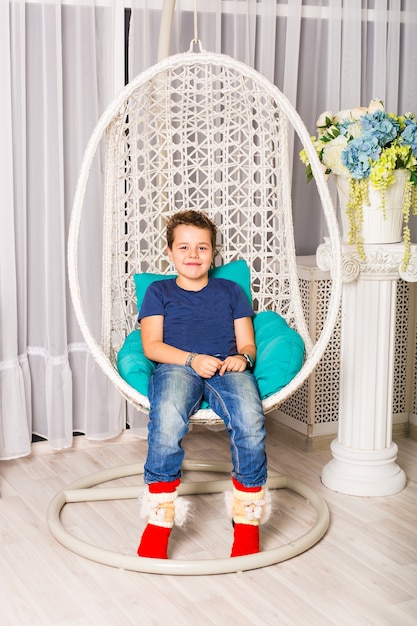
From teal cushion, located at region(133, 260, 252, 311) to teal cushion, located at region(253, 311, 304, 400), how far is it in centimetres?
17

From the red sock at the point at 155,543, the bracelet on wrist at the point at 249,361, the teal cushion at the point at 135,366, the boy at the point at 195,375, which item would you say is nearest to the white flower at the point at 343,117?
the boy at the point at 195,375

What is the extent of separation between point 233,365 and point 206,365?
0.30ft

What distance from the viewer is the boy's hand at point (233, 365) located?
239 centimetres

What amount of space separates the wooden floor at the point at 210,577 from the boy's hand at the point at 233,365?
1.53 ft

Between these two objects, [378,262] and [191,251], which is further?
[378,262]

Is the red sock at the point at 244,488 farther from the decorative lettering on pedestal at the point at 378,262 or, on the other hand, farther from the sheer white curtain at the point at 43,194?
the sheer white curtain at the point at 43,194

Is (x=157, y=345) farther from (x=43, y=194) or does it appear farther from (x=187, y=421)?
(x=43, y=194)

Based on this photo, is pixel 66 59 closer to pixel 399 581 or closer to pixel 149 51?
pixel 149 51

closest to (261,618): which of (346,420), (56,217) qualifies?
(346,420)

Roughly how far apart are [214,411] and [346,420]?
2.12 feet

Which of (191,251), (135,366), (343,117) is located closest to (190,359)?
(135,366)

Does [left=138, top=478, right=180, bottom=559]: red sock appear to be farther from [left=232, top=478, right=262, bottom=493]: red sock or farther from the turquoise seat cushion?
the turquoise seat cushion

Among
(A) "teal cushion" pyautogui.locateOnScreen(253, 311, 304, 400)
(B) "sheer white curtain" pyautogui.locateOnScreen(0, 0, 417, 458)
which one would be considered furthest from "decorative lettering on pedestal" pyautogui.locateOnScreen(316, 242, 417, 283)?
(B) "sheer white curtain" pyautogui.locateOnScreen(0, 0, 417, 458)

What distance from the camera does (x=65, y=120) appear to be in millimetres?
2961
